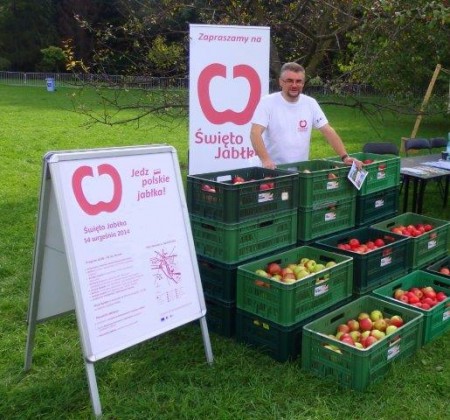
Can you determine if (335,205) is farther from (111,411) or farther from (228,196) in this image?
(111,411)

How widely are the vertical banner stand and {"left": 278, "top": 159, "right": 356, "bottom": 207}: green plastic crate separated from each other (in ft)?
3.83

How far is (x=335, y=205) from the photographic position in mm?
4797

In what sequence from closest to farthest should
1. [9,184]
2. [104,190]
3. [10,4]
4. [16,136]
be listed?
[104,190], [9,184], [16,136], [10,4]

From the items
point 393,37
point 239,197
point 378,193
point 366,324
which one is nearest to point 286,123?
point 378,193

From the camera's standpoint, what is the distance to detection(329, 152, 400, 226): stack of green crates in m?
5.12

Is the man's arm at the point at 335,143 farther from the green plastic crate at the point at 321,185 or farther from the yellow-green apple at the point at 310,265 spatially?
the yellow-green apple at the point at 310,265

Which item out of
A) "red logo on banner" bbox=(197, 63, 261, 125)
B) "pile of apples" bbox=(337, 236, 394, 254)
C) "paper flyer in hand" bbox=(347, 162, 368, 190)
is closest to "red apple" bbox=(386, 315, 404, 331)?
"pile of apples" bbox=(337, 236, 394, 254)

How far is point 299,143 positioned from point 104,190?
7.78 feet

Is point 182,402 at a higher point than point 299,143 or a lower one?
lower

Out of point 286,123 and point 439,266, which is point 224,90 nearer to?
point 286,123

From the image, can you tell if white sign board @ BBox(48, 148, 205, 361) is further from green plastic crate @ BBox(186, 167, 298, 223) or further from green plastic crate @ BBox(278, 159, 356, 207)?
green plastic crate @ BBox(278, 159, 356, 207)

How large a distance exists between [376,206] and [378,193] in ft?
0.39

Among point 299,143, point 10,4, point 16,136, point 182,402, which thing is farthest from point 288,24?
point 10,4

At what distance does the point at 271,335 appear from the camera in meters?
3.94
